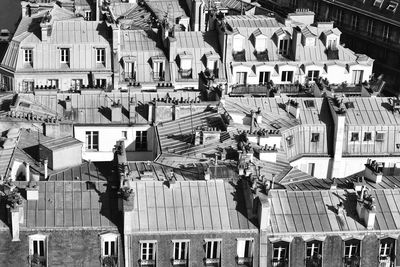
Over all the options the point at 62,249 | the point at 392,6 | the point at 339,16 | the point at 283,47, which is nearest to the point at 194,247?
the point at 62,249

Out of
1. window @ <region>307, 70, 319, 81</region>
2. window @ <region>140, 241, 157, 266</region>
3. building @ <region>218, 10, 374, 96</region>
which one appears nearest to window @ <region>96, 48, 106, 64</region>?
building @ <region>218, 10, 374, 96</region>

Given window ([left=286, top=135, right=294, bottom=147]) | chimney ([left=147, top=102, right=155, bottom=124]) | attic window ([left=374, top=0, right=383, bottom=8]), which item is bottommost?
window ([left=286, top=135, right=294, bottom=147])

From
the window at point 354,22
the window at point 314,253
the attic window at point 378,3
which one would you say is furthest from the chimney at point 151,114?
the window at point 354,22

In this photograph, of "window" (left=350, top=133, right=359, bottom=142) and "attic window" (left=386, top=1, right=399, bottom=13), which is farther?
"attic window" (left=386, top=1, right=399, bottom=13)

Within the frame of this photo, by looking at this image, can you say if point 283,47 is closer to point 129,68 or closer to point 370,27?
point 129,68

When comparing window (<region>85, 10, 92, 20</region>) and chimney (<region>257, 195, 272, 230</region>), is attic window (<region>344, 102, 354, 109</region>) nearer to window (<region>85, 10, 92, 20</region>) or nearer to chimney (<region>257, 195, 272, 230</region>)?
chimney (<region>257, 195, 272, 230</region>)

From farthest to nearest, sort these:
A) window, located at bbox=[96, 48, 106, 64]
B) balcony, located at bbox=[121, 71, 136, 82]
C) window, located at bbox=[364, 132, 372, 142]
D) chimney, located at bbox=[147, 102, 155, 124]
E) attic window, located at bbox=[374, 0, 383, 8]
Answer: attic window, located at bbox=[374, 0, 383, 8] < window, located at bbox=[96, 48, 106, 64] < balcony, located at bbox=[121, 71, 136, 82] < window, located at bbox=[364, 132, 372, 142] < chimney, located at bbox=[147, 102, 155, 124]

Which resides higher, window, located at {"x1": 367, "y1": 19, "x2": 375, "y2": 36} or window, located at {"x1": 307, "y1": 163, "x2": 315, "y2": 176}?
window, located at {"x1": 367, "y1": 19, "x2": 375, "y2": 36}
